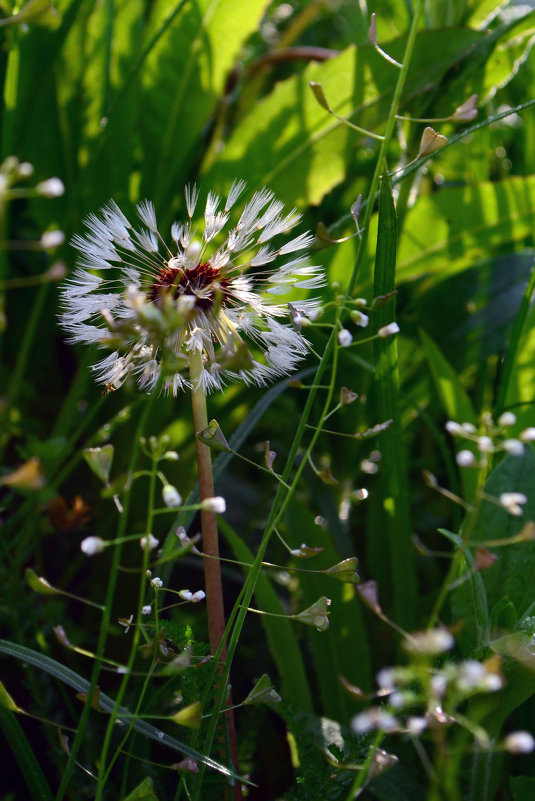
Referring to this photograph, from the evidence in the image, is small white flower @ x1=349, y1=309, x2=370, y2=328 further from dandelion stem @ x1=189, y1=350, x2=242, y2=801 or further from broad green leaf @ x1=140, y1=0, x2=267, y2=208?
broad green leaf @ x1=140, y1=0, x2=267, y2=208

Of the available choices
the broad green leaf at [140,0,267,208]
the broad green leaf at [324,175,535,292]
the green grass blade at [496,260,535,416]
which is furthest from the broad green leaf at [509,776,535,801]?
the broad green leaf at [140,0,267,208]

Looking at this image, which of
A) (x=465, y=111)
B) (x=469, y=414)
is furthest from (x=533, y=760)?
(x=465, y=111)

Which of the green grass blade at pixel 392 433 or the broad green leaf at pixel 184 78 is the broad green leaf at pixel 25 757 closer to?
the green grass blade at pixel 392 433

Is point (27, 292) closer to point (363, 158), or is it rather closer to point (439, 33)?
point (363, 158)

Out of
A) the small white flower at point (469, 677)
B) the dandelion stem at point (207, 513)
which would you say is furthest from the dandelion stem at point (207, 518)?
the small white flower at point (469, 677)

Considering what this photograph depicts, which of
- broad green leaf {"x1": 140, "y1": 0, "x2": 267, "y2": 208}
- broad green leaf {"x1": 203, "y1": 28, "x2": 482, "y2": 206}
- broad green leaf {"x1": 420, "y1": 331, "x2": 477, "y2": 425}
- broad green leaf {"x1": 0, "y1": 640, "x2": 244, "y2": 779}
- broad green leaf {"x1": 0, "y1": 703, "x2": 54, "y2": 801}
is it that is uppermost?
broad green leaf {"x1": 140, "y1": 0, "x2": 267, "y2": 208}

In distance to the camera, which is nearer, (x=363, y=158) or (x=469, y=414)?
(x=469, y=414)

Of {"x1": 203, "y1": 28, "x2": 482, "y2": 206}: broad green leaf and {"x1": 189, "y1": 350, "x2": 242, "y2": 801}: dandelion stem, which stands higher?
{"x1": 203, "y1": 28, "x2": 482, "y2": 206}: broad green leaf
